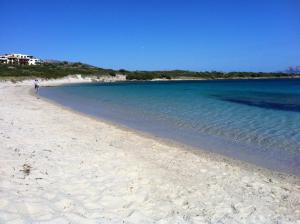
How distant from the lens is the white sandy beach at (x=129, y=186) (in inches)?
228

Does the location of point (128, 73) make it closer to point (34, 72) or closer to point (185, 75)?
point (185, 75)

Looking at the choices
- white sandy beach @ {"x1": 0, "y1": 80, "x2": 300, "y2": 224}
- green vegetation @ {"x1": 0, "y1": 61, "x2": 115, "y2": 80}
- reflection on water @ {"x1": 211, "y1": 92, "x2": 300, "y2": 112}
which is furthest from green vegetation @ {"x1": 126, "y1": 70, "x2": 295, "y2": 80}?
white sandy beach @ {"x1": 0, "y1": 80, "x2": 300, "y2": 224}

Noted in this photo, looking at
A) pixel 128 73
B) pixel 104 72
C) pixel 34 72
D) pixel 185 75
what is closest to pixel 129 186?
pixel 34 72

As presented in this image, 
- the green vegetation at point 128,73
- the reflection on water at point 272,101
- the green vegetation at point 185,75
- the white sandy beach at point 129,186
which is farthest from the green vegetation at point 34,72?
the white sandy beach at point 129,186

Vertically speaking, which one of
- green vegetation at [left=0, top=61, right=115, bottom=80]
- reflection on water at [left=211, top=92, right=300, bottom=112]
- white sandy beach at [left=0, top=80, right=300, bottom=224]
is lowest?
white sandy beach at [left=0, top=80, right=300, bottom=224]

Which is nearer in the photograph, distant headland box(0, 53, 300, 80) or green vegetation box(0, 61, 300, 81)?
green vegetation box(0, 61, 300, 81)

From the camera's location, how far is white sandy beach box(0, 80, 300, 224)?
579 cm

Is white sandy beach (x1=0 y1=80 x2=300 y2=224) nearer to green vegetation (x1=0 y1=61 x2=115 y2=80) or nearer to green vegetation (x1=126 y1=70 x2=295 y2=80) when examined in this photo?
green vegetation (x1=0 y1=61 x2=115 y2=80)

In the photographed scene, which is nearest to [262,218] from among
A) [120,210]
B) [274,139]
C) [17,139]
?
[120,210]

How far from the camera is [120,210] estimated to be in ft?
19.5

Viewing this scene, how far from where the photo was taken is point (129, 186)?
717 centimetres

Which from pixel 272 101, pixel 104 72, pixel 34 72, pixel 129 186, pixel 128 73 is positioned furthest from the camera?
pixel 128 73

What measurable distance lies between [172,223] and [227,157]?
5699mm

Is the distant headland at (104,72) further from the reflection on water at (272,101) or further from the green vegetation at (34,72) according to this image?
the reflection on water at (272,101)
